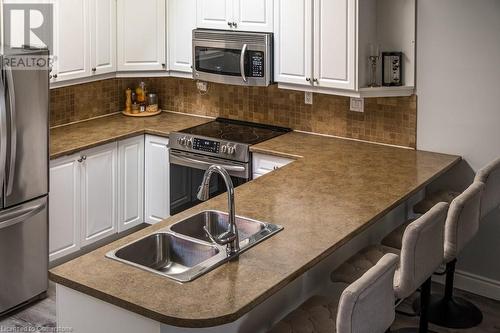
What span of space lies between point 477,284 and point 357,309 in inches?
98.0

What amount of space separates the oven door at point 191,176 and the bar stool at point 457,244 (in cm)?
129

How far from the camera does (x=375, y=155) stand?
503 centimetres

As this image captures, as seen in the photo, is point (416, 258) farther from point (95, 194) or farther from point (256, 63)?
point (95, 194)

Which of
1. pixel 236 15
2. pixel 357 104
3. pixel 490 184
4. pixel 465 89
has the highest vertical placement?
pixel 236 15

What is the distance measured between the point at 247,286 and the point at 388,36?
248 cm

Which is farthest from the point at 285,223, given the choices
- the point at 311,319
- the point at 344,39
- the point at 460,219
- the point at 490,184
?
the point at 344,39

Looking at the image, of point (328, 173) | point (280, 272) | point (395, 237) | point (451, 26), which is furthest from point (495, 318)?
point (280, 272)

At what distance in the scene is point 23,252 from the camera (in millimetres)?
4715

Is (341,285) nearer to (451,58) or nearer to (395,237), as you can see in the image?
(395,237)

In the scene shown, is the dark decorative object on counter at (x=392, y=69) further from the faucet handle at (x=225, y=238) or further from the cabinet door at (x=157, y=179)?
the faucet handle at (x=225, y=238)

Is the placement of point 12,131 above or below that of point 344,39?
below

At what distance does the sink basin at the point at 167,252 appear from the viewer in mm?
3492

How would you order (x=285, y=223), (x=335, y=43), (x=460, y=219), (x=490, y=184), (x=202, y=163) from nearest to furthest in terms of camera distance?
(x=285, y=223) < (x=460, y=219) < (x=490, y=184) < (x=335, y=43) < (x=202, y=163)

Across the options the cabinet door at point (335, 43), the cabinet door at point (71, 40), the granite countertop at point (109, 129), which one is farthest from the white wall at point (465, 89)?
the cabinet door at point (71, 40)
